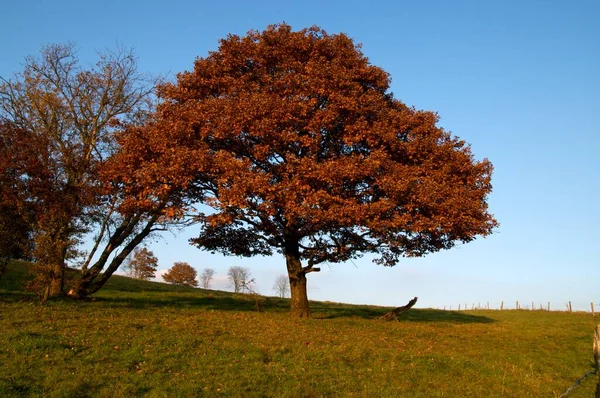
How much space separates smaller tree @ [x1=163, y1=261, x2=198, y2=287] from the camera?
4601 inches

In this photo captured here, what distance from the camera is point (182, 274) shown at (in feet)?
386

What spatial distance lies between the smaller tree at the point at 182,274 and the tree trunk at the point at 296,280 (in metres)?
91.5

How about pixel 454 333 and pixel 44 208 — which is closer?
pixel 44 208

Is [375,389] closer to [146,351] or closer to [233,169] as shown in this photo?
[146,351]

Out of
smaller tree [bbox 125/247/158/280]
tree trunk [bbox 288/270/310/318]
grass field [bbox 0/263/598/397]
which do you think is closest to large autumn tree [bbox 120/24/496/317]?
tree trunk [bbox 288/270/310/318]

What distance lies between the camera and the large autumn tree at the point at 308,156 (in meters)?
23.8

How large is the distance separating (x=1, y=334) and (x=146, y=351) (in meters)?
5.11

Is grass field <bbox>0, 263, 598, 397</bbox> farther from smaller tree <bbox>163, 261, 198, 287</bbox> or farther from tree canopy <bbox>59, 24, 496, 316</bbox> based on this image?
smaller tree <bbox>163, 261, 198, 287</bbox>

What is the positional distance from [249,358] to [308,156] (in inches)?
478

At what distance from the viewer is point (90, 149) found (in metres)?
31.7

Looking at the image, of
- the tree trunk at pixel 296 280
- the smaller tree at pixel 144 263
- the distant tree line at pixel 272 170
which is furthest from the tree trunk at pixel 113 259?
the smaller tree at pixel 144 263

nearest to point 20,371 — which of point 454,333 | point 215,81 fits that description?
point 215,81

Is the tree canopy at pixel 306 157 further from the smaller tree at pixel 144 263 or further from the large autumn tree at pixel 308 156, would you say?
the smaller tree at pixel 144 263

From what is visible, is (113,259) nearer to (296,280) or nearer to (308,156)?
(296,280)
